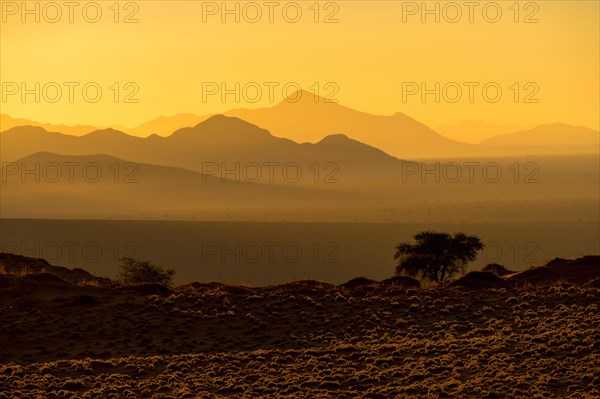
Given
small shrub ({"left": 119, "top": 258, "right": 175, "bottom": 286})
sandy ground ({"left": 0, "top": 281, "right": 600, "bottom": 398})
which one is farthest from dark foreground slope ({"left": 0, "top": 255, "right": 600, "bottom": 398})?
small shrub ({"left": 119, "top": 258, "right": 175, "bottom": 286})

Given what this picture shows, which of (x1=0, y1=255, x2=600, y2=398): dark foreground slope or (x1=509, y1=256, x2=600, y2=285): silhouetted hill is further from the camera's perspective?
(x1=509, y1=256, x2=600, y2=285): silhouetted hill

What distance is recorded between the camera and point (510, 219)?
155 meters

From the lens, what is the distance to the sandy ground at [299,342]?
34.0m

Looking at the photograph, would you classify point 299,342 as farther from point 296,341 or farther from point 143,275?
point 143,275

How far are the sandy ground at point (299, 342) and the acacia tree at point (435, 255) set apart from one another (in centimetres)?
1302

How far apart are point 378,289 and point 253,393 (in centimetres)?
1845

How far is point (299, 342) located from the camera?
41.7m

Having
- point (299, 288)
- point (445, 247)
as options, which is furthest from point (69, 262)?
point (299, 288)

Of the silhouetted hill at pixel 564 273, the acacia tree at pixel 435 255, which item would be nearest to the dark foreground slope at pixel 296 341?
the silhouetted hill at pixel 564 273

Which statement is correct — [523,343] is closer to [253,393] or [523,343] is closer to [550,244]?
[253,393]

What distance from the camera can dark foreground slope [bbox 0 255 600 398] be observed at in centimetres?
3409

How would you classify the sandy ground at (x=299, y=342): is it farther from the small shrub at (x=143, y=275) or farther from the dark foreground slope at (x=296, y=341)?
the small shrub at (x=143, y=275)

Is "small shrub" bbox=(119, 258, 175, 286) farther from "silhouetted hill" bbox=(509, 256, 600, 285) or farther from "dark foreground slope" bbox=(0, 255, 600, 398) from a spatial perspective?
"silhouetted hill" bbox=(509, 256, 600, 285)

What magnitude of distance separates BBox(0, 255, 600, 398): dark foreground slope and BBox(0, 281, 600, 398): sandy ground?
8cm
